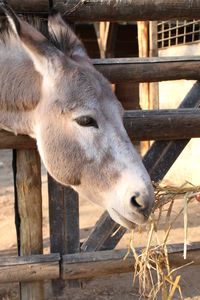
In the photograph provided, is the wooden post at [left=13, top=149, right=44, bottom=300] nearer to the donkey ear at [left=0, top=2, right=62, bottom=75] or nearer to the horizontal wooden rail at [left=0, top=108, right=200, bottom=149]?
the horizontal wooden rail at [left=0, top=108, right=200, bottom=149]

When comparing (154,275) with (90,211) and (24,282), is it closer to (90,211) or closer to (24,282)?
(24,282)

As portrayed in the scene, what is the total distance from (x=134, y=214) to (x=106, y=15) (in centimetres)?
134

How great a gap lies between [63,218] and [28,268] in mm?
406

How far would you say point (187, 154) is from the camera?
19.0ft

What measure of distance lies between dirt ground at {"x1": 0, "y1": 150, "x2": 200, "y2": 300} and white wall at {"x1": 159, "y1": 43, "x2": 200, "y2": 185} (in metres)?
0.66

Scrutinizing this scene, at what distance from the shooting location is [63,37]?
1963mm

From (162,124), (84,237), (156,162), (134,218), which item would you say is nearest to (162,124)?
(162,124)

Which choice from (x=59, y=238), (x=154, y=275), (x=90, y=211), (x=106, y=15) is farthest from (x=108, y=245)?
(x=90, y=211)

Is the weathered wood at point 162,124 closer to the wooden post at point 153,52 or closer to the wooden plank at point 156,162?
the wooden plank at point 156,162

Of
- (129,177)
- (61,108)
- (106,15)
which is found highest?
(106,15)

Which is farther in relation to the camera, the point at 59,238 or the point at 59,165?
the point at 59,238

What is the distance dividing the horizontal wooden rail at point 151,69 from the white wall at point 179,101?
292 cm

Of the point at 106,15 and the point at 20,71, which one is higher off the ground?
the point at 106,15

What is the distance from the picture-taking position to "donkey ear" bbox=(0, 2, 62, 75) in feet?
5.85
